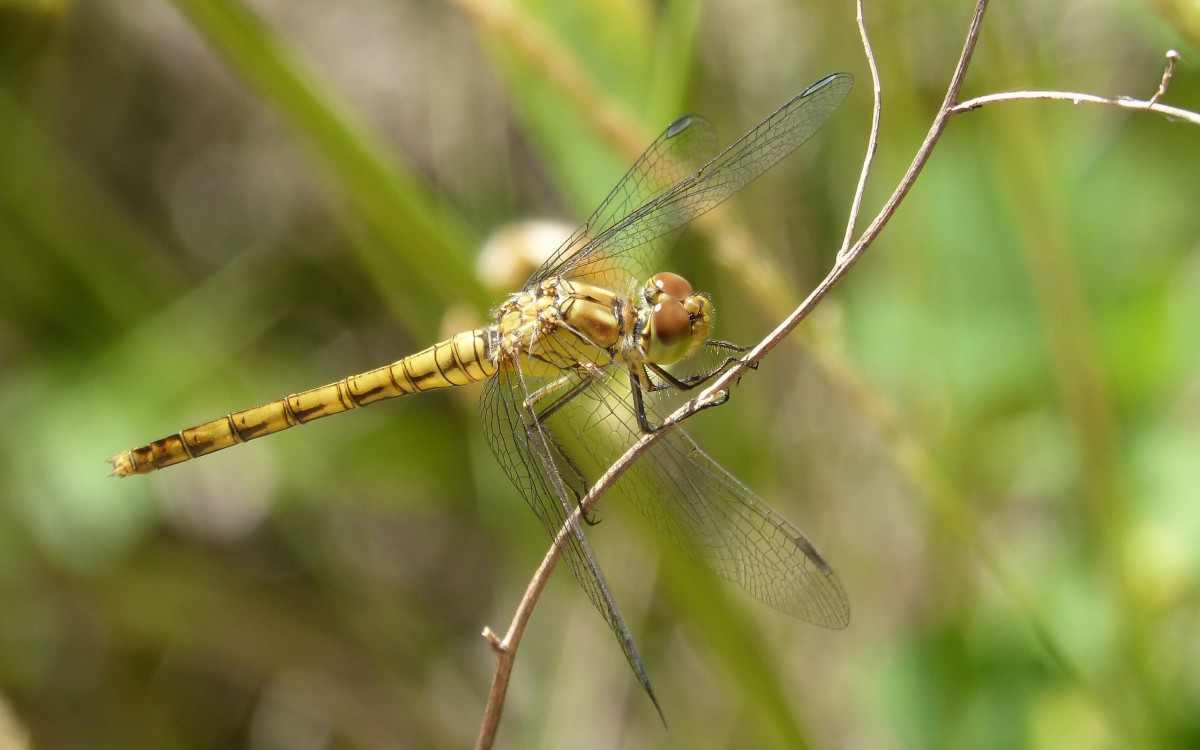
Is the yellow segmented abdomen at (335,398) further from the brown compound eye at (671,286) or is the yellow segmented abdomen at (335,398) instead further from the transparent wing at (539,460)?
the brown compound eye at (671,286)

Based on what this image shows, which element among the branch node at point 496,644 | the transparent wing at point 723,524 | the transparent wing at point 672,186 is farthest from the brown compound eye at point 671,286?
the branch node at point 496,644

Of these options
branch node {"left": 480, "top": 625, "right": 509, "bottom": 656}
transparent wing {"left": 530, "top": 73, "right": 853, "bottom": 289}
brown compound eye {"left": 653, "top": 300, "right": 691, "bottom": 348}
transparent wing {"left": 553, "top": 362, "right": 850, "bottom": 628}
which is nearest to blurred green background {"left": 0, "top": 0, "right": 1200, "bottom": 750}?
transparent wing {"left": 530, "top": 73, "right": 853, "bottom": 289}

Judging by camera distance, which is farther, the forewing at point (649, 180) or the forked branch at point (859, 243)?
the forewing at point (649, 180)

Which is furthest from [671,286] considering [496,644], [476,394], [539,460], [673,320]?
[496,644]

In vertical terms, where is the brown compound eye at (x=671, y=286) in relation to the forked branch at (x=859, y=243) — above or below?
above

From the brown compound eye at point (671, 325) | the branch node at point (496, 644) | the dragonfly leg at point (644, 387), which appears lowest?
the branch node at point (496, 644)

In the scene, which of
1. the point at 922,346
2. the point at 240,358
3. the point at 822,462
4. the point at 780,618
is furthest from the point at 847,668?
the point at 240,358

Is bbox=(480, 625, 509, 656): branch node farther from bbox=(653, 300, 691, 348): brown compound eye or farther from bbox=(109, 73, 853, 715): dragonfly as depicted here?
bbox=(653, 300, 691, 348): brown compound eye
